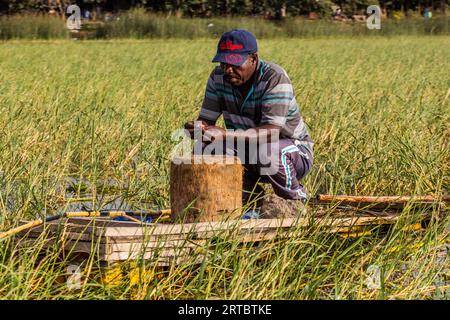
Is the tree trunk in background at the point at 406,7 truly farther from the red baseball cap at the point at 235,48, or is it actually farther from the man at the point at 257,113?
the red baseball cap at the point at 235,48

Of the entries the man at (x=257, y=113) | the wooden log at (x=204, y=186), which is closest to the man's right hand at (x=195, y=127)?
the man at (x=257, y=113)

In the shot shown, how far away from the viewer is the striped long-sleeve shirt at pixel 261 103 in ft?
15.5

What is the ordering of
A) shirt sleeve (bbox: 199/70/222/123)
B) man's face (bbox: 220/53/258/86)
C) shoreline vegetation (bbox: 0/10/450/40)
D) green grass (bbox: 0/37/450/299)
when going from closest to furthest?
green grass (bbox: 0/37/450/299)
man's face (bbox: 220/53/258/86)
shirt sleeve (bbox: 199/70/222/123)
shoreline vegetation (bbox: 0/10/450/40)

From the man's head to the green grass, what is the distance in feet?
2.21

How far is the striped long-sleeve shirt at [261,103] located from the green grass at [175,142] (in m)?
0.35

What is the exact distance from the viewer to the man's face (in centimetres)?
465

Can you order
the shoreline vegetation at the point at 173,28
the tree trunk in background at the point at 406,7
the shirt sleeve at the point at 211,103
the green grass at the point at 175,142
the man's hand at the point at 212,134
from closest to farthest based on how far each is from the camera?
the green grass at the point at 175,142, the man's hand at the point at 212,134, the shirt sleeve at the point at 211,103, the shoreline vegetation at the point at 173,28, the tree trunk in background at the point at 406,7

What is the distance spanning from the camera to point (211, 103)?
5000 millimetres

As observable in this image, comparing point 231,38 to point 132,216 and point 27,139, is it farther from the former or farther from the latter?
point 27,139

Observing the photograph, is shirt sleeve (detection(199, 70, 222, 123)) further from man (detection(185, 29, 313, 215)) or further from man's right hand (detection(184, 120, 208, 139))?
man's right hand (detection(184, 120, 208, 139))

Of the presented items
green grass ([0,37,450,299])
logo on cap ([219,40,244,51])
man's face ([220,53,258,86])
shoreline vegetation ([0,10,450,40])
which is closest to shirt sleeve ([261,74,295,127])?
man's face ([220,53,258,86])

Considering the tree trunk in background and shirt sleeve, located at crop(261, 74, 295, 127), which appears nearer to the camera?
shirt sleeve, located at crop(261, 74, 295, 127)

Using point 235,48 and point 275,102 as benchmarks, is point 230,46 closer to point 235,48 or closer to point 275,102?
point 235,48
